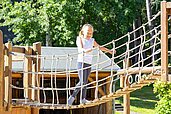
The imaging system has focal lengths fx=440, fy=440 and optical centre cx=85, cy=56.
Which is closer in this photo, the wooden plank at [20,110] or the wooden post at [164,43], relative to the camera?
the wooden post at [164,43]

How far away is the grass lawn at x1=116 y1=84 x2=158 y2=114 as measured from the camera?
14.8m

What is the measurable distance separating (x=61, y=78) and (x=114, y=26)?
9.33 m

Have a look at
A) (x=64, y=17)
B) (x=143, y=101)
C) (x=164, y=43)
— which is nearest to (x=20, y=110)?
(x=164, y=43)

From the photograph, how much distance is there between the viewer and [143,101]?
16.8 meters

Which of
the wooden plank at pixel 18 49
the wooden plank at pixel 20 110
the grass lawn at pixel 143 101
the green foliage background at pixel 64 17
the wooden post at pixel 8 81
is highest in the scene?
the green foliage background at pixel 64 17

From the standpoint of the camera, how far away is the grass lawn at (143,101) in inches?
582

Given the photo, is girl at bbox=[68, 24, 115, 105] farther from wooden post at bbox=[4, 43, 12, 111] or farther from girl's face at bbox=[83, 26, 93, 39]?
wooden post at bbox=[4, 43, 12, 111]

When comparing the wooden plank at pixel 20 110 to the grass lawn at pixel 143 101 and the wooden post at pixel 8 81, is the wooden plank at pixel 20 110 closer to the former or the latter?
the wooden post at pixel 8 81

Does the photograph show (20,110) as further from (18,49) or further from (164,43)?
(164,43)

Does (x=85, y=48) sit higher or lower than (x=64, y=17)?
lower

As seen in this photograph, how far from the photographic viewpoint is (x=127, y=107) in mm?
8719

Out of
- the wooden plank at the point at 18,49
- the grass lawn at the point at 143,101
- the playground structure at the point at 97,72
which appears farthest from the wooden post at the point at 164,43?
the grass lawn at the point at 143,101

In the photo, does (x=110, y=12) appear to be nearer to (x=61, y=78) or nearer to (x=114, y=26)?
(x=114, y=26)

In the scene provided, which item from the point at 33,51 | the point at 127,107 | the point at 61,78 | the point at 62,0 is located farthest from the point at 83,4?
the point at 33,51
